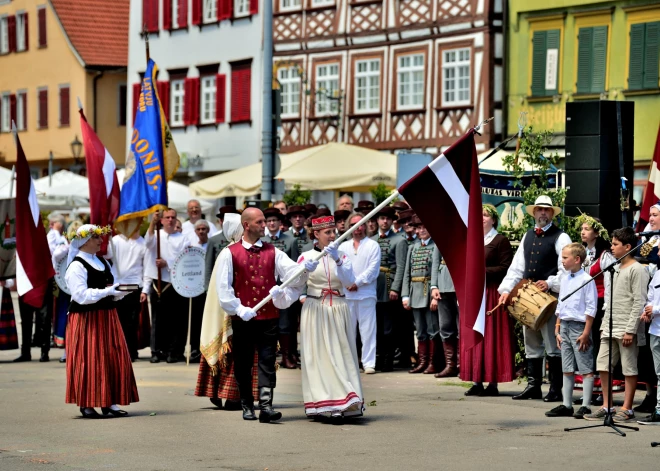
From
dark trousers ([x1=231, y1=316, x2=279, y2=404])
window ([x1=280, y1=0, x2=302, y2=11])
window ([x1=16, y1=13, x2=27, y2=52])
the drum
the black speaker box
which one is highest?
window ([x1=16, y1=13, x2=27, y2=52])

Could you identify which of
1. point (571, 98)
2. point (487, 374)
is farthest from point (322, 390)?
point (571, 98)

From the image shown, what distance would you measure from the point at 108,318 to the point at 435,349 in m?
5.45

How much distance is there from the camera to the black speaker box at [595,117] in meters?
15.3

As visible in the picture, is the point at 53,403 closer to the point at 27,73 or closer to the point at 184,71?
the point at 184,71

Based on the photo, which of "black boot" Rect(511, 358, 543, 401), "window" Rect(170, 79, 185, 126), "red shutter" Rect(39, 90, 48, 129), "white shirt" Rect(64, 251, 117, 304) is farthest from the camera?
"red shutter" Rect(39, 90, 48, 129)

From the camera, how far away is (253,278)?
12.6 m

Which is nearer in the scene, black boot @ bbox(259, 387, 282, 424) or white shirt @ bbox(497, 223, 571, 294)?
black boot @ bbox(259, 387, 282, 424)

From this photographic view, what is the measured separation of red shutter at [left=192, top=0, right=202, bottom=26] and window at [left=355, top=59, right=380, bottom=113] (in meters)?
7.76

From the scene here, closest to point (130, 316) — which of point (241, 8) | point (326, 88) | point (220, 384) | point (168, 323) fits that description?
point (168, 323)

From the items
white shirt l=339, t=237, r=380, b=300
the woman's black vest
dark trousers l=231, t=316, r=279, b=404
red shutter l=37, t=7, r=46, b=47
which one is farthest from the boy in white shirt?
red shutter l=37, t=7, r=46, b=47

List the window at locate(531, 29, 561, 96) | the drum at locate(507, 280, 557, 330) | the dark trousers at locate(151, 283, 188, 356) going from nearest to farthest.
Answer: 1. the drum at locate(507, 280, 557, 330)
2. the dark trousers at locate(151, 283, 188, 356)
3. the window at locate(531, 29, 561, 96)

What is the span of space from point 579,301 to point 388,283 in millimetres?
5457

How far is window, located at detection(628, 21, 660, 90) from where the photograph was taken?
30.4 metres

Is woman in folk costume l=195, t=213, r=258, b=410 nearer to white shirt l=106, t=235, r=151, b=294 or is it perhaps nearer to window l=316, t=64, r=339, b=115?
white shirt l=106, t=235, r=151, b=294
